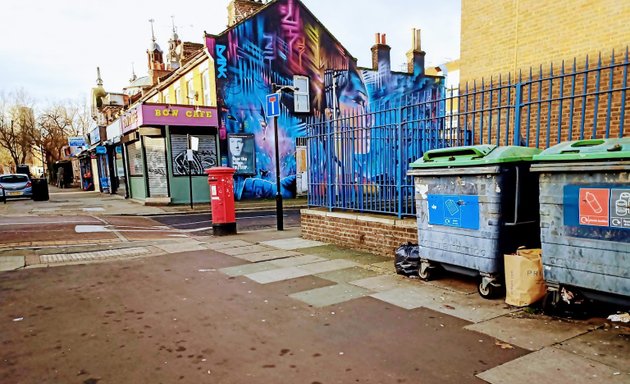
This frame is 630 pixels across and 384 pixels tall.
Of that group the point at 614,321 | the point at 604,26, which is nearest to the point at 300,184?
the point at 604,26

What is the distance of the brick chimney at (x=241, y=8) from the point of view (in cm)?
2116

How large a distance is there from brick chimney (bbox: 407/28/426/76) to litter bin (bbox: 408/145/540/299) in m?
21.8

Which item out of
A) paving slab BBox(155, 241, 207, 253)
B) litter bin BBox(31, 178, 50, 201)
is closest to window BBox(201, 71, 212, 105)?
litter bin BBox(31, 178, 50, 201)

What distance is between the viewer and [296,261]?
22.6 ft

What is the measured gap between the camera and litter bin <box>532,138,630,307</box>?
3.44m

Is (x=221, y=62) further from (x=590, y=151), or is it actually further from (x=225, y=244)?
(x=590, y=151)

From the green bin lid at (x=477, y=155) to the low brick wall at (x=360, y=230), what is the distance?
1.52 m

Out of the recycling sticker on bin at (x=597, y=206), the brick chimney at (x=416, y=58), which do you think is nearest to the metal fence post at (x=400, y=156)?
the recycling sticker on bin at (x=597, y=206)

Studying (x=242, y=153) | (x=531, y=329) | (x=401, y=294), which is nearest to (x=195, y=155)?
(x=242, y=153)

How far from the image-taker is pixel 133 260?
23.9ft

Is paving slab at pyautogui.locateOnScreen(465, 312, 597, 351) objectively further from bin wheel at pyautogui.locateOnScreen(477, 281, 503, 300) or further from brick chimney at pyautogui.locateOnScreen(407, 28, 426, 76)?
brick chimney at pyautogui.locateOnScreen(407, 28, 426, 76)

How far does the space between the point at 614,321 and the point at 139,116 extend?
60.6 feet

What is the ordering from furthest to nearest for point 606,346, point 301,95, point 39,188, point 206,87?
point 301,95
point 39,188
point 206,87
point 606,346

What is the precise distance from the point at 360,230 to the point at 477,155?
326 cm
